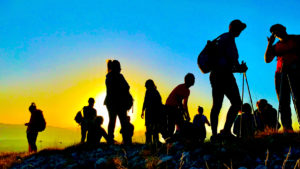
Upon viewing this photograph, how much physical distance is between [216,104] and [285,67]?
5.23ft

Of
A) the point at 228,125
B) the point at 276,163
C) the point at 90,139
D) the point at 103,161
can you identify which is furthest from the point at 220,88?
the point at 90,139

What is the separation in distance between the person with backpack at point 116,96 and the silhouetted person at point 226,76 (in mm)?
2666

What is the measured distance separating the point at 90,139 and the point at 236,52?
18.7 feet

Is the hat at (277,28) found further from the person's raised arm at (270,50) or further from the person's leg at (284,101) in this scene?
the person's leg at (284,101)

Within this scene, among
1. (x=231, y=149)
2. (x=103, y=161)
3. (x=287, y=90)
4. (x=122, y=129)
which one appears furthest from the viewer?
(x=122, y=129)

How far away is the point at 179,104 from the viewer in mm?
7871

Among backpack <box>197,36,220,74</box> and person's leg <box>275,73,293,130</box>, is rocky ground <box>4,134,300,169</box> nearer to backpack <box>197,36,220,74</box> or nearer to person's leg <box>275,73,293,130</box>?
person's leg <box>275,73,293,130</box>

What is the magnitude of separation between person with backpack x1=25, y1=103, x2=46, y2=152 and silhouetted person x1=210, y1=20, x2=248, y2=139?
→ 321 inches

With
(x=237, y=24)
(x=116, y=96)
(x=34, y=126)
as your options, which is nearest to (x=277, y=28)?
(x=237, y=24)

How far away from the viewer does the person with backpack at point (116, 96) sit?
25.9ft

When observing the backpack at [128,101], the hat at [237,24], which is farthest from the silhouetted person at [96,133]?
the hat at [237,24]

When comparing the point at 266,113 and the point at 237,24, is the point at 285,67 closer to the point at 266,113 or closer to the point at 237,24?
the point at 237,24

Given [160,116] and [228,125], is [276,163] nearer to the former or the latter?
[228,125]

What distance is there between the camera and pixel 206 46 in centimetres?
613
